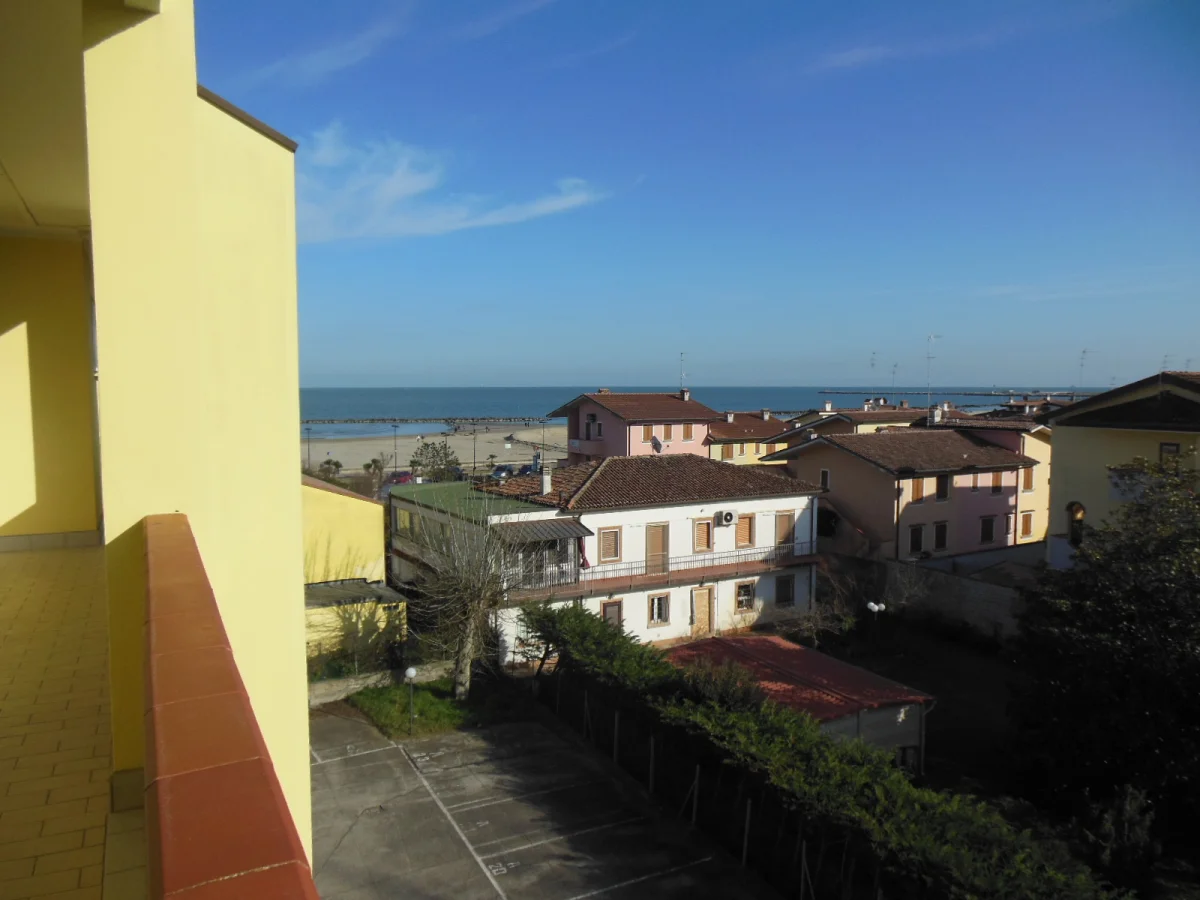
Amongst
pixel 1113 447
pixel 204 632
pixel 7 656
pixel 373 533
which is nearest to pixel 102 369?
pixel 204 632

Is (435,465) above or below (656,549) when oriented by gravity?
above

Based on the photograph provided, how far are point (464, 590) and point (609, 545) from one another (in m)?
5.52

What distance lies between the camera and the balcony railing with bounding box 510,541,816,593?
2125 cm

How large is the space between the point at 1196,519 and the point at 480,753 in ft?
40.8

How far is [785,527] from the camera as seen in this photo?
25016 millimetres

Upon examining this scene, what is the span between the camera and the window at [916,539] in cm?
2738

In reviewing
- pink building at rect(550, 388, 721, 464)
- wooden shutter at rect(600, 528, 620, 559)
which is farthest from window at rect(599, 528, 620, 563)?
pink building at rect(550, 388, 721, 464)

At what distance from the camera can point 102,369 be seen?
2.75 meters

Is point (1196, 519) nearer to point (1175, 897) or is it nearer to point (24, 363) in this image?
point (1175, 897)

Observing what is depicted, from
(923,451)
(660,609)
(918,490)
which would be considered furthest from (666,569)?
(923,451)

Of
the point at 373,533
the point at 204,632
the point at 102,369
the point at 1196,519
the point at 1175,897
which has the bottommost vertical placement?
the point at 1175,897

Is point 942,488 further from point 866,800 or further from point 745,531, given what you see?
point 866,800

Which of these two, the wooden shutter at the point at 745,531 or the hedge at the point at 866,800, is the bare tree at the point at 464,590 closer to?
the hedge at the point at 866,800

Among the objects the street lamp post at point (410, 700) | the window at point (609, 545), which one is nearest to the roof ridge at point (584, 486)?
the window at point (609, 545)
